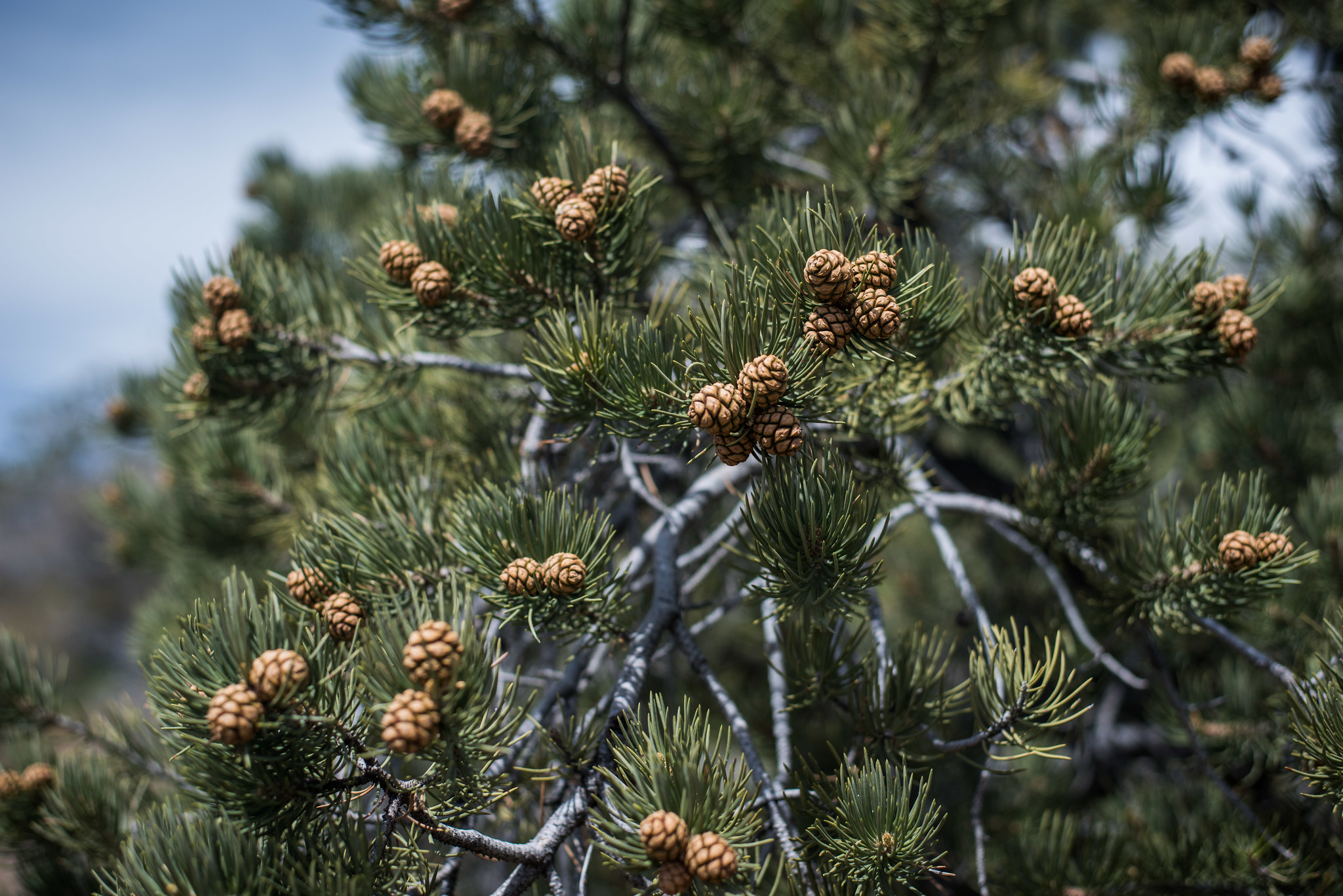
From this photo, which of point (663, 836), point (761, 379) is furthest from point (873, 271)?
point (663, 836)

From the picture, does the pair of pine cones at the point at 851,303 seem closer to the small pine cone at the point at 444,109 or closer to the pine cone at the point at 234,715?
the pine cone at the point at 234,715

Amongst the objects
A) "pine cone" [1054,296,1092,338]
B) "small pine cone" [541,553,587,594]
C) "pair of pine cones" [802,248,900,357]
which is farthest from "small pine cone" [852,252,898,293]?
"small pine cone" [541,553,587,594]

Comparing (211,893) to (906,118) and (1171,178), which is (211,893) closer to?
(906,118)

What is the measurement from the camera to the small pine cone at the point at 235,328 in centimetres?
84

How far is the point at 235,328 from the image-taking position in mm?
841

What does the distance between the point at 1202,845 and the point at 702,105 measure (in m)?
1.33

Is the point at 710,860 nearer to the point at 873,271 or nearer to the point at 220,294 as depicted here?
the point at 873,271

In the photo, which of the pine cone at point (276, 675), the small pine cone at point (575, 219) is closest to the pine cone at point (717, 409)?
the small pine cone at point (575, 219)

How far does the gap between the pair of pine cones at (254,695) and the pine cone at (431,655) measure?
0.28ft

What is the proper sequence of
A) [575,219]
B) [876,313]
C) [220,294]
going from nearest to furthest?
[876,313]
[575,219]
[220,294]

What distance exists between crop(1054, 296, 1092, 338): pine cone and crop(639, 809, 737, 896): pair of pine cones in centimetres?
58

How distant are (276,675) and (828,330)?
20.0 inches

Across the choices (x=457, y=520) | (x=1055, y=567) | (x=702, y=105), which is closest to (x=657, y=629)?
(x=457, y=520)

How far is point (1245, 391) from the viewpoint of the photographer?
5.13 ft
